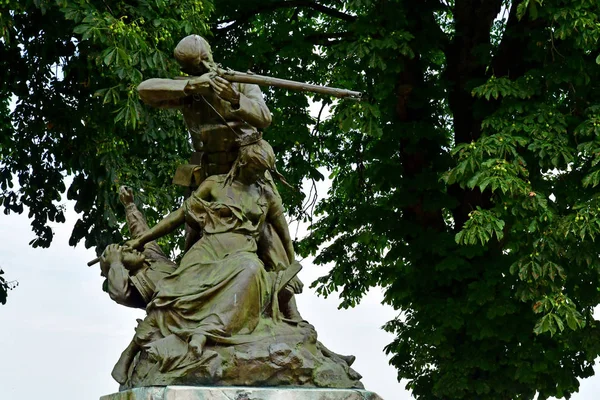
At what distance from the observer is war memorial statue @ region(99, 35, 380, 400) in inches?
300

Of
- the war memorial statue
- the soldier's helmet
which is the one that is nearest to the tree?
the soldier's helmet

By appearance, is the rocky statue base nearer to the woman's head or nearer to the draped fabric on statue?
the draped fabric on statue

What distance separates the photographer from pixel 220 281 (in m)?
7.93

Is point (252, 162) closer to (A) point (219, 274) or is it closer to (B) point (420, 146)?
(A) point (219, 274)

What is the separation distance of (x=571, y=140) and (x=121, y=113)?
4839mm

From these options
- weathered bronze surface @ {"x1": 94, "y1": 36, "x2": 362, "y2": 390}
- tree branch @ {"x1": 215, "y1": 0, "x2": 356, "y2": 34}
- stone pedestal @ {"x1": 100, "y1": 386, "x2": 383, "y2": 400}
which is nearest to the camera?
stone pedestal @ {"x1": 100, "y1": 386, "x2": 383, "y2": 400}

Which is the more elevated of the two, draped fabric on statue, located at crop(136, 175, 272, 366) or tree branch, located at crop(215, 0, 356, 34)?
tree branch, located at crop(215, 0, 356, 34)

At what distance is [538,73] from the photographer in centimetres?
1336

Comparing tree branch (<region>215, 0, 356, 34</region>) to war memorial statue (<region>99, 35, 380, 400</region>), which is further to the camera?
tree branch (<region>215, 0, 356, 34</region>)

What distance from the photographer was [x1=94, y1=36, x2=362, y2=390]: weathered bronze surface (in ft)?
25.2

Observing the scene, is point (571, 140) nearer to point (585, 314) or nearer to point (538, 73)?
point (538, 73)

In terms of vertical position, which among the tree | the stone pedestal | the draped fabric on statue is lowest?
the stone pedestal

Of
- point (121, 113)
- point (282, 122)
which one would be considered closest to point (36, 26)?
point (121, 113)

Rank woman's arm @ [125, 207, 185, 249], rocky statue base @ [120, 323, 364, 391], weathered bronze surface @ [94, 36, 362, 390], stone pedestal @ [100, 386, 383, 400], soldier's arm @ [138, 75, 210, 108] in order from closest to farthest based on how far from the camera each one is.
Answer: stone pedestal @ [100, 386, 383, 400] < rocky statue base @ [120, 323, 364, 391] < weathered bronze surface @ [94, 36, 362, 390] < soldier's arm @ [138, 75, 210, 108] < woman's arm @ [125, 207, 185, 249]
